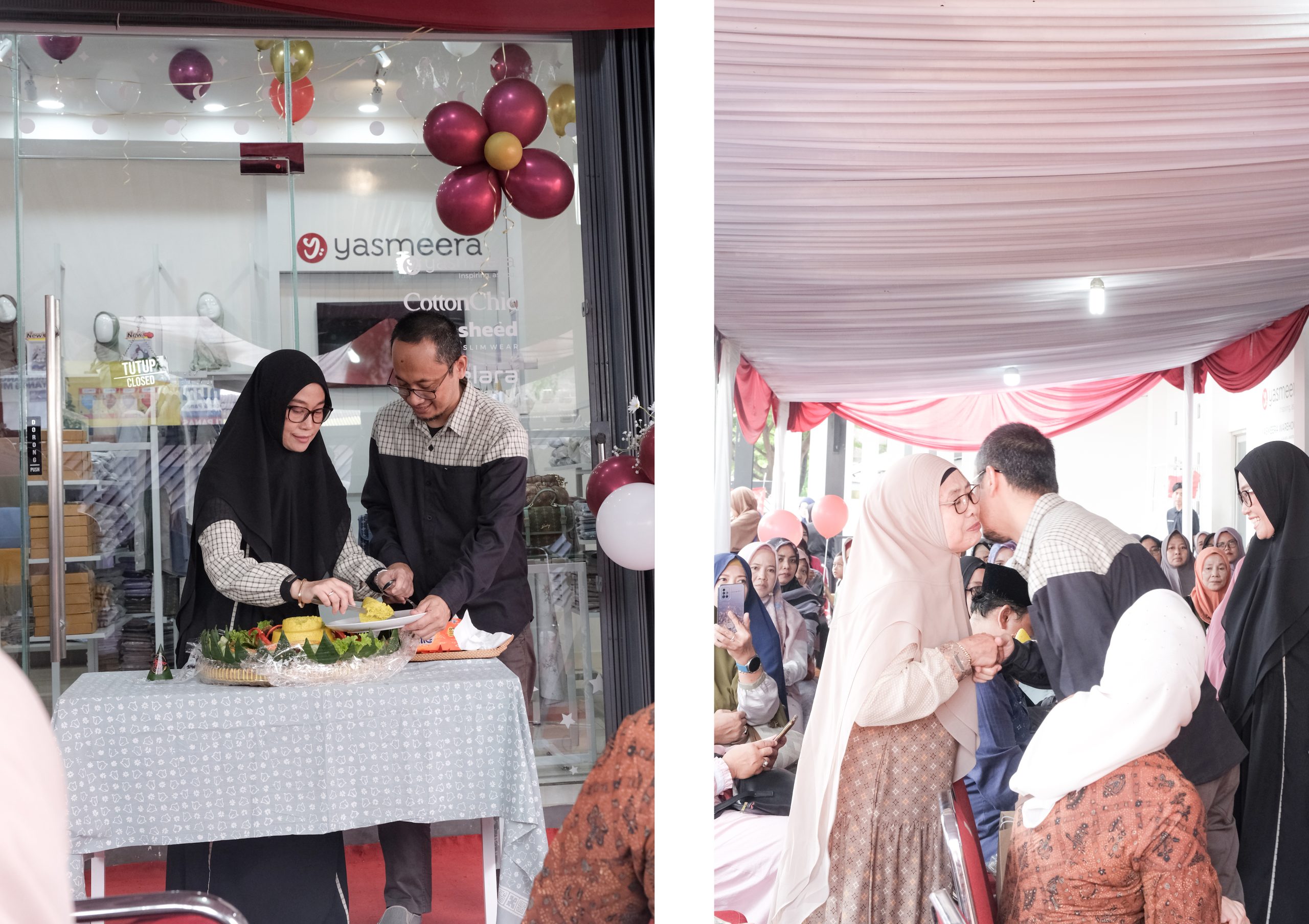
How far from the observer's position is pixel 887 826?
1658 mm

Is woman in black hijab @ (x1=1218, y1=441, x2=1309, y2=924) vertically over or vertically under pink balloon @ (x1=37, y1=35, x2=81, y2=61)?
under

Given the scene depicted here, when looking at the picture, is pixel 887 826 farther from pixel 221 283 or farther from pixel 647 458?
pixel 221 283

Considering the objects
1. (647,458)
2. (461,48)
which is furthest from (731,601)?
(461,48)

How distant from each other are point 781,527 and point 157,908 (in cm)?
107

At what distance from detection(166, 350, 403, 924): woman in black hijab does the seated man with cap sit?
137 centimetres

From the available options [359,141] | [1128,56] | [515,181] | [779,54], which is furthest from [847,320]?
[359,141]

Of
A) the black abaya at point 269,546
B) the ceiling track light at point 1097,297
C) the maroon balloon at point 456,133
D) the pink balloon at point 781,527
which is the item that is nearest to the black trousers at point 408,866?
the black abaya at point 269,546

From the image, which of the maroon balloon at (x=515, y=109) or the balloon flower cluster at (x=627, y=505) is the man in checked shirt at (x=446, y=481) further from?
the maroon balloon at (x=515, y=109)

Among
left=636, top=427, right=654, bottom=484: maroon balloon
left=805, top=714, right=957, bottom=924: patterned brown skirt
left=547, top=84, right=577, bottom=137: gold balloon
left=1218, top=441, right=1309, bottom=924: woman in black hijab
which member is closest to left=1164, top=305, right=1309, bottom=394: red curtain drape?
left=1218, top=441, right=1309, bottom=924: woman in black hijab

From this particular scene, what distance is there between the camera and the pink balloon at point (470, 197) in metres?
2.81

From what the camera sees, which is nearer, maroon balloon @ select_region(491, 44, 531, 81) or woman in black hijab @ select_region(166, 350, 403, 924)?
woman in black hijab @ select_region(166, 350, 403, 924)

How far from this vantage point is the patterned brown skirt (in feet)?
5.42

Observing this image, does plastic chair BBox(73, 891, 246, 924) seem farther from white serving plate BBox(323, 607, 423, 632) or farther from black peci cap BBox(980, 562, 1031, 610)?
black peci cap BBox(980, 562, 1031, 610)

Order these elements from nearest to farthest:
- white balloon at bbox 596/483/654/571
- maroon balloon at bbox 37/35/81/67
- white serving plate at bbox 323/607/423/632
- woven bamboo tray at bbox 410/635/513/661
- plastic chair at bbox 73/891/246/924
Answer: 1. plastic chair at bbox 73/891/246/924
2. white serving plate at bbox 323/607/423/632
3. white balloon at bbox 596/483/654/571
4. woven bamboo tray at bbox 410/635/513/661
5. maroon balloon at bbox 37/35/81/67
